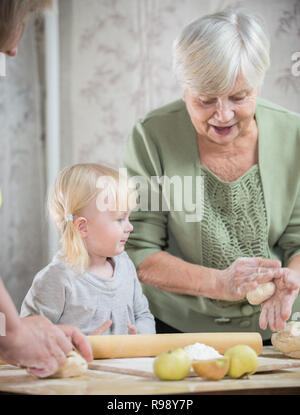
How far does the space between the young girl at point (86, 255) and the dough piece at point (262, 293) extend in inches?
9.1

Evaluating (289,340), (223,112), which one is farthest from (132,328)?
(223,112)

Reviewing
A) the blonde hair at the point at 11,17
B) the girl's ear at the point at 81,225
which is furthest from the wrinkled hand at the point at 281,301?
the blonde hair at the point at 11,17

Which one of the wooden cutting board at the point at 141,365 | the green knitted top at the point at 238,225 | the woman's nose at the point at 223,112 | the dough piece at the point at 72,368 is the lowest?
the wooden cutting board at the point at 141,365

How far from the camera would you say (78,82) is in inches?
49.0

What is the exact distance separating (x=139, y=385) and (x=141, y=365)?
12 cm

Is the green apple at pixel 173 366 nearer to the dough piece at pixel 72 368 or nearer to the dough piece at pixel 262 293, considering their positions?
the dough piece at pixel 72 368

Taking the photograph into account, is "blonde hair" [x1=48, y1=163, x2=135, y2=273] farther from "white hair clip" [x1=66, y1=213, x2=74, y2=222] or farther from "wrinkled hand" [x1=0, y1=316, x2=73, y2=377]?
"wrinkled hand" [x1=0, y1=316, x2=73, y2=377]

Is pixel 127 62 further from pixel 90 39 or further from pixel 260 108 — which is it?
pixel 260 108

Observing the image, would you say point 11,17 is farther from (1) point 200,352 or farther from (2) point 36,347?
(1) point 200,352

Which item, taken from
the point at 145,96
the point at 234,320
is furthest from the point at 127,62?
the point at 234,320

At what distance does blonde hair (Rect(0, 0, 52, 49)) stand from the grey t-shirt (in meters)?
0.43

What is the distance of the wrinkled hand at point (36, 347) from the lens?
0.85m

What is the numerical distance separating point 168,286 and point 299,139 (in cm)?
42
